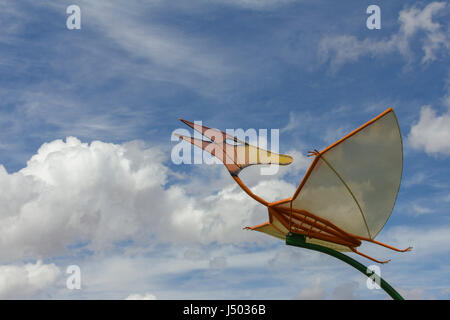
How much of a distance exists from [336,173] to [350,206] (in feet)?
6.49

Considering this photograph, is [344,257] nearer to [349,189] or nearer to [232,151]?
[349,189]

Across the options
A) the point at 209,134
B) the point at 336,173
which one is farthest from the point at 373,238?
the point at 209,134

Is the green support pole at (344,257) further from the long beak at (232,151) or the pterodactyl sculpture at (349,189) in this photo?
the long beak at (232,151)

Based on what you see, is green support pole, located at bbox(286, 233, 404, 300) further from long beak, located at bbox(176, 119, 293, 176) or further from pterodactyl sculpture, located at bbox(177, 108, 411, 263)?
long beak, located at bbox(176, 119, 293, 176)

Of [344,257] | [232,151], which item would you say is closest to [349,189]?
[344,257]

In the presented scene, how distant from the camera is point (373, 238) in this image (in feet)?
61.1

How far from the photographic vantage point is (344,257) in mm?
18969

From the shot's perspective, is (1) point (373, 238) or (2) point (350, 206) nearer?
(2) point (350, 206)

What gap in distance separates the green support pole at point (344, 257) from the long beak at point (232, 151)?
4.15 metres

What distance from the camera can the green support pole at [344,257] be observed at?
18438 mm

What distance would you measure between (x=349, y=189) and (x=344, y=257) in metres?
3.99
